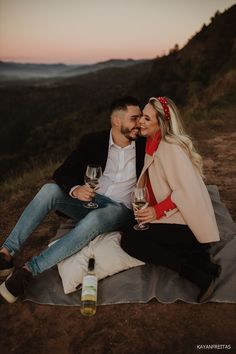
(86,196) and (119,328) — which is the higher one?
(86,196)

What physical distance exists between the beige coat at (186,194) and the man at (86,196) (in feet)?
2.01

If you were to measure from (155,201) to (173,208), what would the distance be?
1.09 feet

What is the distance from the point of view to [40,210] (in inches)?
162

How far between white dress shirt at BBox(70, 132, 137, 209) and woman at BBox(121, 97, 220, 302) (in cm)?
50

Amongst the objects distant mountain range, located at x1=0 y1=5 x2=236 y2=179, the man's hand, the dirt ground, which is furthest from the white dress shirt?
distant mountain range, located at x1=0 y1=5 x2=236 y2=179

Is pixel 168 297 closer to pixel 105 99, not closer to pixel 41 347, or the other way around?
pixel 41 347

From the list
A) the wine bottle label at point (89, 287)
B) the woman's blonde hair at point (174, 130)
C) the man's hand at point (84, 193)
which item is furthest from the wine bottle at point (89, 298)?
the woman's blonde hair at point (174, 130)

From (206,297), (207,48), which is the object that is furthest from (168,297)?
(207,48)

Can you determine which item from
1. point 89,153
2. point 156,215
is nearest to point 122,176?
point 89,153

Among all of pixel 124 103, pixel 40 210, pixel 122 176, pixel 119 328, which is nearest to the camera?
pixel 119 328

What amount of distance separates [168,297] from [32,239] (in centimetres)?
219

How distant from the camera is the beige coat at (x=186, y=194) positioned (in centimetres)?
368

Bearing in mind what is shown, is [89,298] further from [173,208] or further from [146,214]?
[173,208]

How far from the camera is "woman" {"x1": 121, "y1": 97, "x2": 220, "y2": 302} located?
3680mm
